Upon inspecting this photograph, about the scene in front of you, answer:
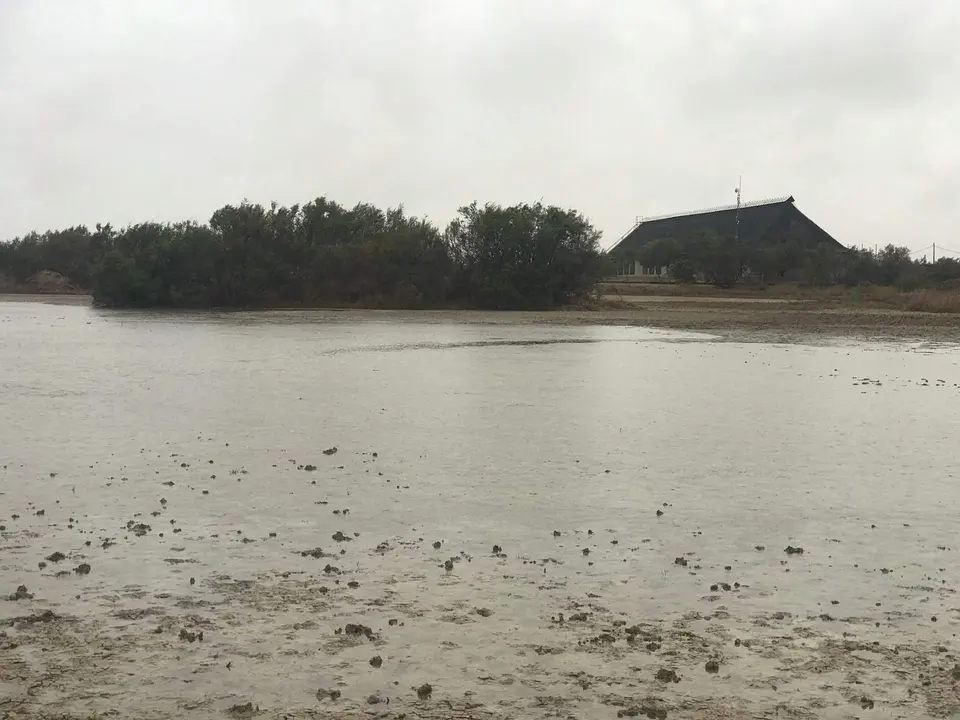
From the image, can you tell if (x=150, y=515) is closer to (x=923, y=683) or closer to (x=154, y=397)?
(x=923, y=683)

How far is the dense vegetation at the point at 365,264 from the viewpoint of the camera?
6316cm

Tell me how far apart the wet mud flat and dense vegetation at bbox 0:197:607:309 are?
5395 cm

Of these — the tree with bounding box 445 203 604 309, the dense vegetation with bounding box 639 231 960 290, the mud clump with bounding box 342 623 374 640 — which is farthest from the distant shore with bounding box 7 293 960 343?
the mud clump with bounding box 342 623 374 640

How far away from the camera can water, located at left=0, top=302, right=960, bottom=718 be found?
5.23 metres

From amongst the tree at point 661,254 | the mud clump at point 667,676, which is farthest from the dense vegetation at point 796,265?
the mud clump at point 667,676

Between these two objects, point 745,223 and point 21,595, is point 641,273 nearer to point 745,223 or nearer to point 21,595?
point 745,223

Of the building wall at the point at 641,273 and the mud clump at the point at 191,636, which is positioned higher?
the building wall at the point at 641,273

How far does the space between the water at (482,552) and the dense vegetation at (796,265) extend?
67106 millimetres

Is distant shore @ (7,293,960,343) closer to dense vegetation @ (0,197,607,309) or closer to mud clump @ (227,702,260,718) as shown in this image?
dense vegetation @ (0,197,607,309)

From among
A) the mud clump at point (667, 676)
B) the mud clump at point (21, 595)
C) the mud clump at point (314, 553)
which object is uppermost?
the mud clump at point (21, 595)

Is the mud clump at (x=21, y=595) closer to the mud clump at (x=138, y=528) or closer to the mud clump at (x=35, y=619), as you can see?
the mud clump at (x=35, y=619)

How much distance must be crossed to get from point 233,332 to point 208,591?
32.5 m

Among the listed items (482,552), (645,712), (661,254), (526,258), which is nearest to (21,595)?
(482,552)

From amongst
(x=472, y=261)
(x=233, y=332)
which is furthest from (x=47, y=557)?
(x=472, y=261)
